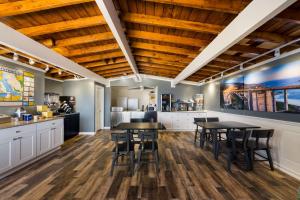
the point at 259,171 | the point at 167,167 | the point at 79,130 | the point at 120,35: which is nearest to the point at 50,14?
the point at 120,35

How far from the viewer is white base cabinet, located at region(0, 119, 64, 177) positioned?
2.88 m

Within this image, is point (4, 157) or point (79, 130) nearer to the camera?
point (4, 157)

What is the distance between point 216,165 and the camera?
3605 millimetres

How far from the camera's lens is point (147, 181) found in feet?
9.39

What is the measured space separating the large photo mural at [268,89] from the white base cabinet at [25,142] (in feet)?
18.4

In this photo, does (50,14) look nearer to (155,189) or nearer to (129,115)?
(155,189)

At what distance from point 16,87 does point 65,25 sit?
2.56 m

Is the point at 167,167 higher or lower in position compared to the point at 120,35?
lower

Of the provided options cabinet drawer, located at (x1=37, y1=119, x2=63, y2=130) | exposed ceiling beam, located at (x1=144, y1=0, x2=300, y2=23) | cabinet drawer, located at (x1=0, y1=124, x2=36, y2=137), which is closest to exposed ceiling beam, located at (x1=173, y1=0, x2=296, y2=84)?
exposed ceiling beam, located at (x1=144, y1=0, x2=300, y2=23)

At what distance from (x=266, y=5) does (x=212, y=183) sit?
2.78m

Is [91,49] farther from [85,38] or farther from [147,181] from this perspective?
[147,181]

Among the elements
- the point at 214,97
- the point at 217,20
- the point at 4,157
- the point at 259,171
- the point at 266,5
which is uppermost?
the point at 217,20

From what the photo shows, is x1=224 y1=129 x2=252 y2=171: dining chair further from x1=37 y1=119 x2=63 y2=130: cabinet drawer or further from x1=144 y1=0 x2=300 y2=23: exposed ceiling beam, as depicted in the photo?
x1=37 y1=119 x2=63 y2=130: cabinet drawer

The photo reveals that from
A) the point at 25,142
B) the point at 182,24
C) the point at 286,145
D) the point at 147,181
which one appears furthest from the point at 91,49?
the point at 286,145
